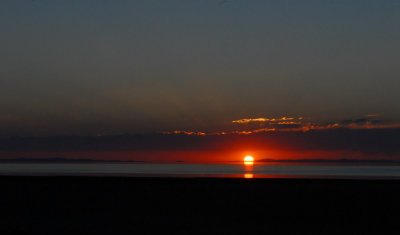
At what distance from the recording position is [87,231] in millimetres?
17703

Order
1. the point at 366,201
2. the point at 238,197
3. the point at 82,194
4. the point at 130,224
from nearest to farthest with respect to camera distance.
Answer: the point at 130,224, the point at 366,201, the point at 238,197, the point at 82,194

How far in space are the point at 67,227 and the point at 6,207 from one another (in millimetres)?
7593

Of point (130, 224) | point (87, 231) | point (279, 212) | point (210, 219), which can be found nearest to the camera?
point (87, 231)

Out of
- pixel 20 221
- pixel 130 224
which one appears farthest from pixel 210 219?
pixel 20 221

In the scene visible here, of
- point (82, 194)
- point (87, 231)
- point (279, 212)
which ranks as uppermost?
point (82, 194)

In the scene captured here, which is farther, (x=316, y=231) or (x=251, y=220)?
(x=251, y=220)

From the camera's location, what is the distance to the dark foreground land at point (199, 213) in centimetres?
1827

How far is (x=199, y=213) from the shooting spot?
22688 mm

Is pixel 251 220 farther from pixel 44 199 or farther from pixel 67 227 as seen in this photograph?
pixel 44 199

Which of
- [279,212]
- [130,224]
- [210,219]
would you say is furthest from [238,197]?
[130,224]

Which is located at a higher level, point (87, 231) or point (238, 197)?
point (238, 197)

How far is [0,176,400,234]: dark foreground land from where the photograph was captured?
18.3 meters

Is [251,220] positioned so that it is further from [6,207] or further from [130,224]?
[6,207]

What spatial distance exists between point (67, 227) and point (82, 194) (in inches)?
539
